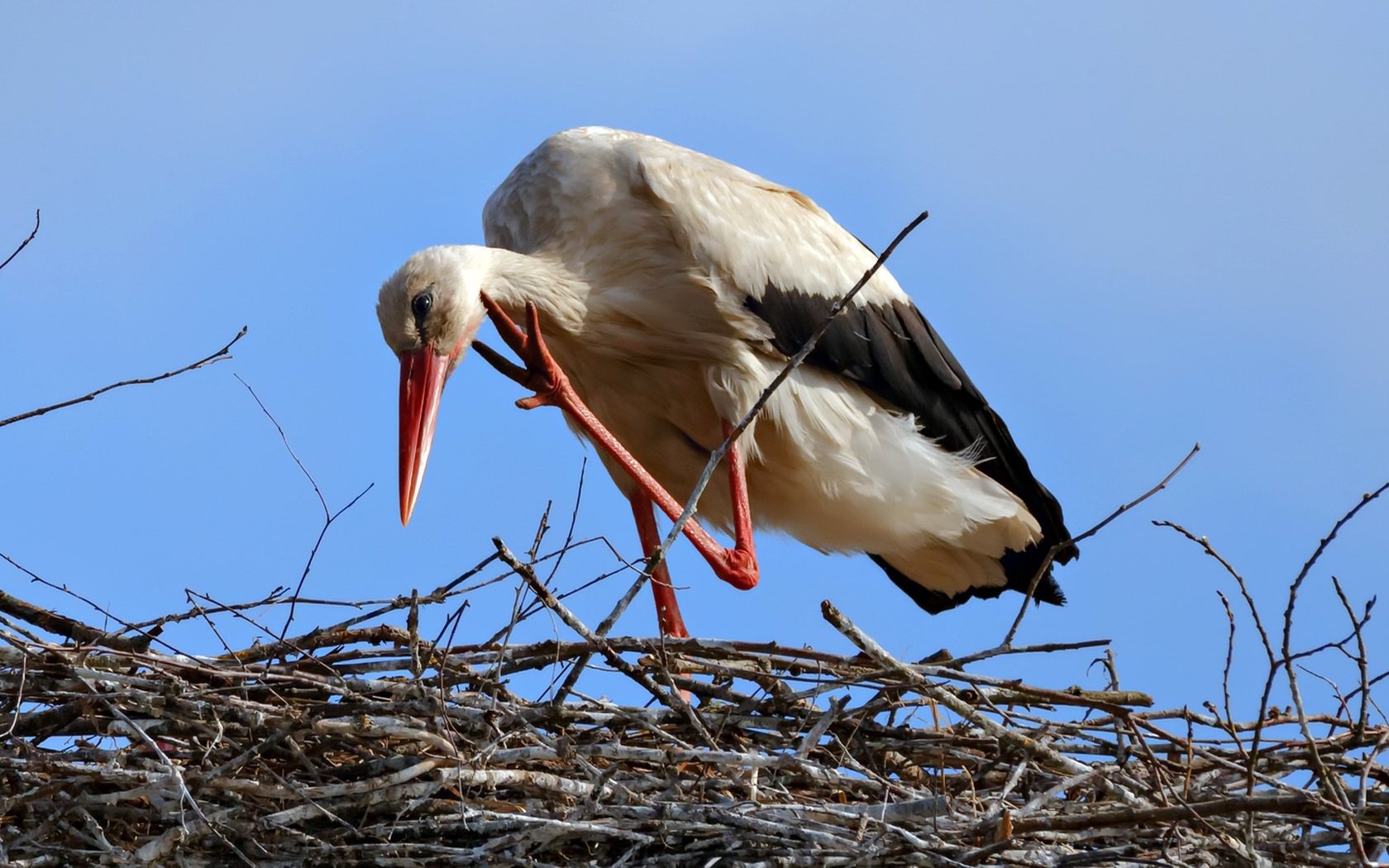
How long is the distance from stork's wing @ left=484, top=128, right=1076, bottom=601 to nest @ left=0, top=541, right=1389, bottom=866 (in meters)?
1.62

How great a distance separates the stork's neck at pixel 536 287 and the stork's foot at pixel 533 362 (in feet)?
0.11

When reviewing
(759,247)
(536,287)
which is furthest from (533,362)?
(759,247)

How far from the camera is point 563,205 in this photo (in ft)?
17.2

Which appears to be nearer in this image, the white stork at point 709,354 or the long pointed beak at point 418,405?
the long pointed beak at point 418,405

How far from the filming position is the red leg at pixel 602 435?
497 cm

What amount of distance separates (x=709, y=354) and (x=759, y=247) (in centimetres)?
37

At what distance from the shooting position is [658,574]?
5523mm

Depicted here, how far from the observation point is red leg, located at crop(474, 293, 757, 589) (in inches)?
196

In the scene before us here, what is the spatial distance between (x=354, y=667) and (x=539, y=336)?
1416mm

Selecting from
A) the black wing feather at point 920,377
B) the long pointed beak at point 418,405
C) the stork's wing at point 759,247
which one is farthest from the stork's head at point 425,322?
the black wing feather at point 920,377

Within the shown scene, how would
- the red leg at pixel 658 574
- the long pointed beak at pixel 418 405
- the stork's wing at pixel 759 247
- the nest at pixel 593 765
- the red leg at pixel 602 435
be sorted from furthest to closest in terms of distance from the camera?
1. the red leg at pixel 658 574
2. the stork's wing at pixel 759 247
3. the red leg at pixel 602 435
4. the long pointed beak at pixel 418 405
5. the nest at pixel 593 765

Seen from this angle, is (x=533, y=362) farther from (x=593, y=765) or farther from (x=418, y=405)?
(x=593, y=765)

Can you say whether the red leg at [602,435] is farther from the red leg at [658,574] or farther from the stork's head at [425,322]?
the red leg at [658,574]

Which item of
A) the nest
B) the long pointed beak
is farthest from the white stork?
the nest
